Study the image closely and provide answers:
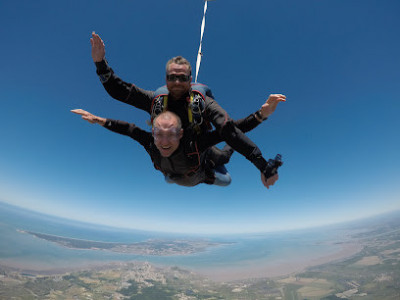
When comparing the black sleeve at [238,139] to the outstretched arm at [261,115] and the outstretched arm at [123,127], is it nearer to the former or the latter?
the outstretched arm at [261,115]

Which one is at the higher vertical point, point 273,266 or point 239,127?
point 239,127

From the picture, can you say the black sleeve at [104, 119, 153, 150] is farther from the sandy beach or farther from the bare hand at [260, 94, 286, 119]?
the sandy beach

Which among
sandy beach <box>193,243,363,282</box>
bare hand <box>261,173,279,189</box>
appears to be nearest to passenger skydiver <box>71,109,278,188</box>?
bare hand <box>261,173,279,189</box>

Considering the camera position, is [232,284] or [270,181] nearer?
[270,181]

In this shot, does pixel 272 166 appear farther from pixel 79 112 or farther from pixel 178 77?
pixel 79 112

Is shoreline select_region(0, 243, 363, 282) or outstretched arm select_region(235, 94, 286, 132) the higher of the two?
outstretched arm select_region(235, 94, 286, 132)

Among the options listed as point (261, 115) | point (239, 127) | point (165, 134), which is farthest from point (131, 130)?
point (261, 115)
